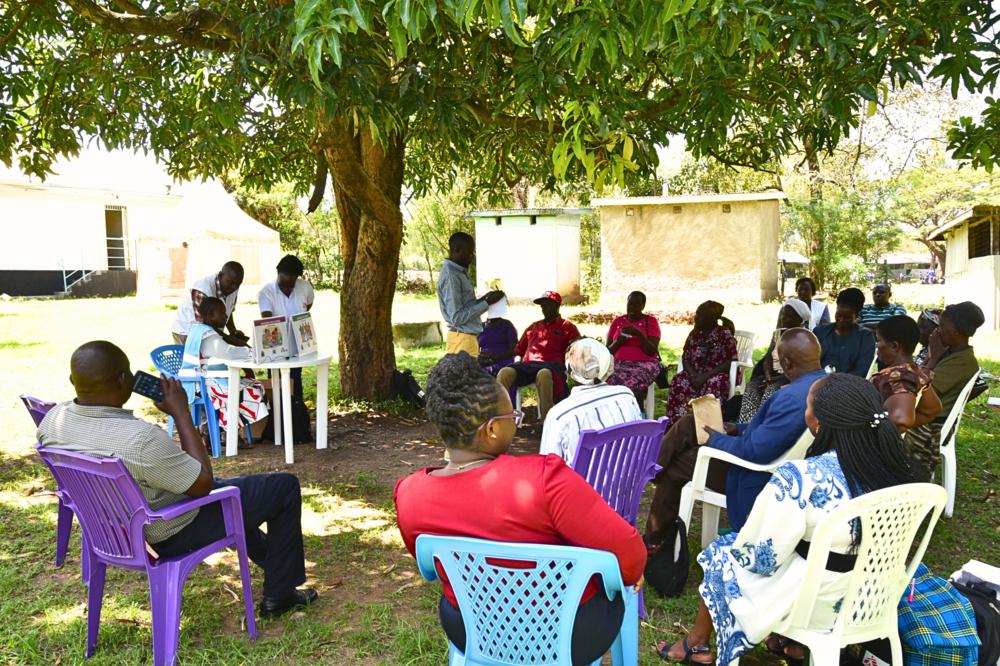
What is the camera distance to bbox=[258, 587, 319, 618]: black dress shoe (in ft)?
11.7

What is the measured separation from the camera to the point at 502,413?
229cm

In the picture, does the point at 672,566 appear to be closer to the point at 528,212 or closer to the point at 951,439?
the point at 951,439

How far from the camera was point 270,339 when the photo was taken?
627 centimetres

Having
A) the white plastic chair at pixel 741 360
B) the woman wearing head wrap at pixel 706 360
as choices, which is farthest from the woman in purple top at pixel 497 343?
the woman wearing head wrap at pixel 706 360

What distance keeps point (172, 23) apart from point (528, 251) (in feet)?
52.3

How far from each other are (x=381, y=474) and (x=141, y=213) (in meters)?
28.8

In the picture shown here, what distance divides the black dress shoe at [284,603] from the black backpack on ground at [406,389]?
4.27 metres

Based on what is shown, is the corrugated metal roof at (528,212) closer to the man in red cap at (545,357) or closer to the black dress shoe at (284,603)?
the man in red cap at (545,357)

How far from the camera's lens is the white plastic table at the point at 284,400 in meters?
6.12

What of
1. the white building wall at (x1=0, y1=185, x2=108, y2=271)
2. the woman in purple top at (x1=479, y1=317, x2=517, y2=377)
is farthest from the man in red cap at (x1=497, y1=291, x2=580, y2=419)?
the white building wall at (x1=0, y1=185, x2=108, y2=271)

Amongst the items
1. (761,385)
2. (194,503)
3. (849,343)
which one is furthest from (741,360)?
(194,503)

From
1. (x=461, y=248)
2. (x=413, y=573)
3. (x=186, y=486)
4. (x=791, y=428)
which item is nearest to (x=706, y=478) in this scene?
(x=791, y=428)

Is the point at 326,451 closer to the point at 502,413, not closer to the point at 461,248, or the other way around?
the point at 461,248

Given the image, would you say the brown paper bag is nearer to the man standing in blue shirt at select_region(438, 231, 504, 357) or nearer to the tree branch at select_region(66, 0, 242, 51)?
the man standing in blue shirt at select_region(438, 231, 504, 357)
